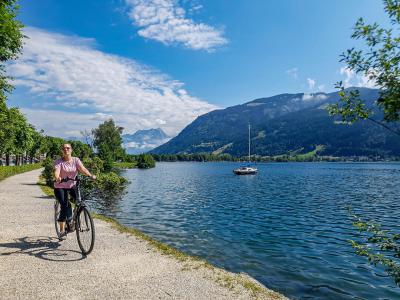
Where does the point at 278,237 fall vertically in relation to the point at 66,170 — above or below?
below

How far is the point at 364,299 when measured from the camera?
13445 millimetres

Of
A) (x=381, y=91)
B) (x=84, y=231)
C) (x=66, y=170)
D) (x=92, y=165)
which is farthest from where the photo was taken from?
(x=92, y=165)

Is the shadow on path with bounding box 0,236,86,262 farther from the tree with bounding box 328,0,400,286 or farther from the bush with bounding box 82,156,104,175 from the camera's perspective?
the tree with bounding box 328,0,400,286

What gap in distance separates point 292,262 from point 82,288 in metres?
12.2

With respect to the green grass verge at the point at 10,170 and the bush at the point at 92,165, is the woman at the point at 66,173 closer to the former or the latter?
the bush at the point at 92,165

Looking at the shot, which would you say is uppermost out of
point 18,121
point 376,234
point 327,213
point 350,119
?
point 18,121

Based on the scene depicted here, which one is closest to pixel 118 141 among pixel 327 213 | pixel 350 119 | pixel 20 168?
pixel 20 168

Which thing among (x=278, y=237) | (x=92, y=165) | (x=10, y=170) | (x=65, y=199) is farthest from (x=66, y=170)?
(x=10, y=170)

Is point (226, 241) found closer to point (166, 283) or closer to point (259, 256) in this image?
point (259, 256)

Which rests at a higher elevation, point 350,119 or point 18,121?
point 18,121

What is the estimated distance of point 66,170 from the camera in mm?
13102

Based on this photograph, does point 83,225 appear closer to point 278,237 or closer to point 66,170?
point 66,170

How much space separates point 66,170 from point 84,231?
248 centimetres

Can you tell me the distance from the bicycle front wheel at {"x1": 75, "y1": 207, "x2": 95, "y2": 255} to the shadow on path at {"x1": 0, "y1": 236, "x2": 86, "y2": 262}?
0.33m
